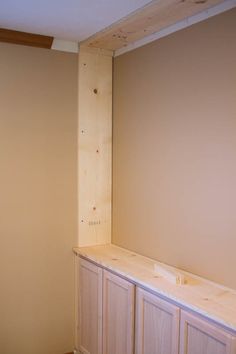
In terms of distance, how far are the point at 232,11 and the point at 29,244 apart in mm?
2060

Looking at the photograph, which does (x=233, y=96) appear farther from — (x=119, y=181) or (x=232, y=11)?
(x=119, y=181)

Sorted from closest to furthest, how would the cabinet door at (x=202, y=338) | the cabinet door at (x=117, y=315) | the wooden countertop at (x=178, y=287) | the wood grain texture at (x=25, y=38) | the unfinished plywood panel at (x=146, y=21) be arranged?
the cabinet door at (x=202, y=338) → the wooden countertop at (x=178, y=287) → the unfinished plywood panel at (x=146, y=21) → the cabinet door at (x=117, y=315) → the wood grain texture at (x=25, y=38)

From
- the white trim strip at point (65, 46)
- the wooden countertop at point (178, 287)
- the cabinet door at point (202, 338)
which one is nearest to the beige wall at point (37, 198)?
the white trim strip at point (65, 46)

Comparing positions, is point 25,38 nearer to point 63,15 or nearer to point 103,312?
point 63,15

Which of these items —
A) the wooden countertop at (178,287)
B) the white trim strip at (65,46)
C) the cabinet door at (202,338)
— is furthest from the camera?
the white trim strip at (65,46)


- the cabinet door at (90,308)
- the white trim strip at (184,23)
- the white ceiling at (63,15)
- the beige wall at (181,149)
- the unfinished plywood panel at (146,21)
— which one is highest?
the white ceiling at (63,15)

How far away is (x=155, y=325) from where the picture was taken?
87.4 inches

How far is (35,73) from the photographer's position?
2.86 metres

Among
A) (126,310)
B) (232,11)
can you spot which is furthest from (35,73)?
(126,310)

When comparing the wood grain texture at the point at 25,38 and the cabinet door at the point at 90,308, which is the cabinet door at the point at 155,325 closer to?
the cabinet door at the point at 90,308

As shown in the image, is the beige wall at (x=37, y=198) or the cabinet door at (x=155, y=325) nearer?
the cabinet door at (x=155, y=325)

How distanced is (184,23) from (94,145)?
3.80ft

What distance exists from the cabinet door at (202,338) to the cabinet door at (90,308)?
0.88 meters

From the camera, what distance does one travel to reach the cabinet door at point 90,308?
108 inches
